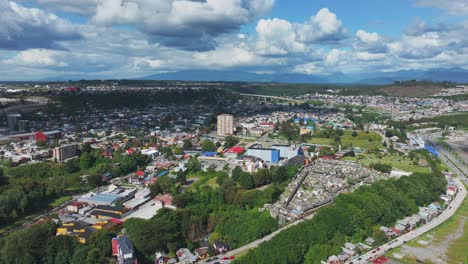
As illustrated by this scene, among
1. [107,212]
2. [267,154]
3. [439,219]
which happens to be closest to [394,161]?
[267,154]

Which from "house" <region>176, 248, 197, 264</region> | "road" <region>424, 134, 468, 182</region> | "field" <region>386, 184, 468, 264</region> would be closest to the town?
"house" <region>176, 248, 197, 264</region>

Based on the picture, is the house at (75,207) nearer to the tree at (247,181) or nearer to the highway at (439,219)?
the tree at (247,181)

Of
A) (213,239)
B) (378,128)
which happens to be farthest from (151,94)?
(213,239)

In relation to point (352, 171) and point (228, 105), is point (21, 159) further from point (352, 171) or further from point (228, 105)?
point (228, 105)

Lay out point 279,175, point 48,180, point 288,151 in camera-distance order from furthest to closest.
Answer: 1. point 288,151
2. point 279,175
3. point 48,180

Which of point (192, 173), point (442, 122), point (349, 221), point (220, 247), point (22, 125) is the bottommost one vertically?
point (220, 247)

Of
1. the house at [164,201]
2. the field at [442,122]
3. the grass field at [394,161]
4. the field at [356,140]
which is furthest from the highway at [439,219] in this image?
the field at [442,122]

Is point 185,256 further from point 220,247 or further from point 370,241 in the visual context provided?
point 370,241
